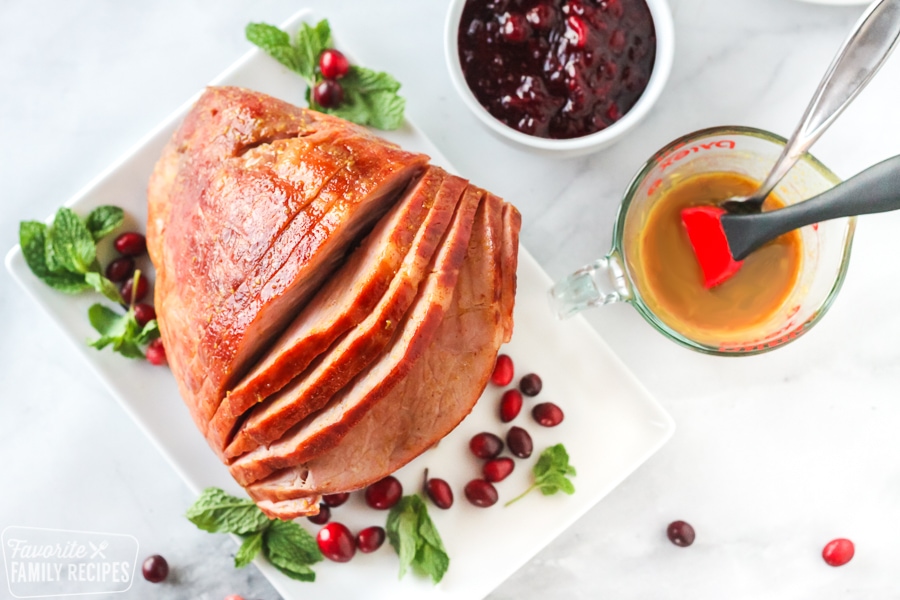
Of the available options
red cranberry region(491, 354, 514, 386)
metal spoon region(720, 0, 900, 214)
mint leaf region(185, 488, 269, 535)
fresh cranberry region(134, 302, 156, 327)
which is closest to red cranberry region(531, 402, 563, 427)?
red cranberry region(491, 354, 514, 386)

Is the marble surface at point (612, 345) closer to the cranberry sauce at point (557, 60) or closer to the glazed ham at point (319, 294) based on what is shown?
the cranberry sauce at point (557, 60)

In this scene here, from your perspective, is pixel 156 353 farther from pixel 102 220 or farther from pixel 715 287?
pixel 715 287

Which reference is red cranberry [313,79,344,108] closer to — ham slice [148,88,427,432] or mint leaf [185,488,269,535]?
ham slice [148,88,427,432]

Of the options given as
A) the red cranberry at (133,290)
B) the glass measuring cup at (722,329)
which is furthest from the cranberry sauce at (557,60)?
the red cranberry at (133,290)

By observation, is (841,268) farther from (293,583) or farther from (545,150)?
(293,583)

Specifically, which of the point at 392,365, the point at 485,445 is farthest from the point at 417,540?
the point at 392,365

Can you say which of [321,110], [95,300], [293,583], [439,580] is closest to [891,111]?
[321,110]
